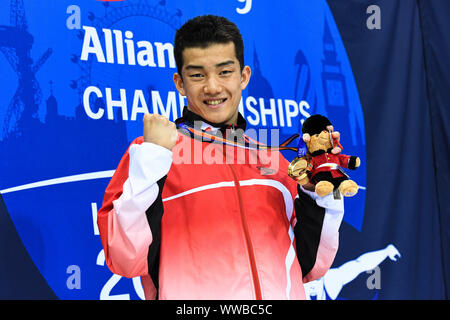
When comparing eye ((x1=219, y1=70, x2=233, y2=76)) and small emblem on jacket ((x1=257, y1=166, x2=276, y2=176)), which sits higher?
eye ((x1=219, y1=70, x2=233, y2=76))

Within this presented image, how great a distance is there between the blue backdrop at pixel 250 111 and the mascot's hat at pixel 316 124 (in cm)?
84

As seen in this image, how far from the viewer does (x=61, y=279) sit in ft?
4.85

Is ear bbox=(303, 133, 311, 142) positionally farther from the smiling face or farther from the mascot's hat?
the smiling face

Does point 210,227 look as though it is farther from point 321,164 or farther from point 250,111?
point 250,111

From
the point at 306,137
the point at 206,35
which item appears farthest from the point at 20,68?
the point at 306,137

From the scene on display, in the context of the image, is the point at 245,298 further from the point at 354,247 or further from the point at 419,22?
the point at 419,22

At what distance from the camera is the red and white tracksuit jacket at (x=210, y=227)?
2.74 feet

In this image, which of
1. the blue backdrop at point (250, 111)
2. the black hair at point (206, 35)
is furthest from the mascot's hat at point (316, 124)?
the blue backdrop at point (250, 111)

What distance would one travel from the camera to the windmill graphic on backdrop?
57.0 inches

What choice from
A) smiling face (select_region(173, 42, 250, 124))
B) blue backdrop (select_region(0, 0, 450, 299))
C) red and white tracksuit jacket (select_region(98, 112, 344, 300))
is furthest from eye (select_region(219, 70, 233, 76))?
blue backdrop (select_region(0, 0, 450, 299))

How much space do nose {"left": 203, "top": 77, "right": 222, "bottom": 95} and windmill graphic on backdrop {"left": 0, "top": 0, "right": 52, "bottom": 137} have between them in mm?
740

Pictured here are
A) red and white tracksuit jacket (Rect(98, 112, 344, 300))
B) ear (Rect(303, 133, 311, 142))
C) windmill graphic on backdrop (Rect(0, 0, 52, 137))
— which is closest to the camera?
red and white tracksuit jacket (Rect(98, 112, 344, 300))

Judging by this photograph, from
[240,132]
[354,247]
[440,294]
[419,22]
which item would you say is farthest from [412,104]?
[240,132]

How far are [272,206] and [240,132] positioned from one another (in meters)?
0.20
